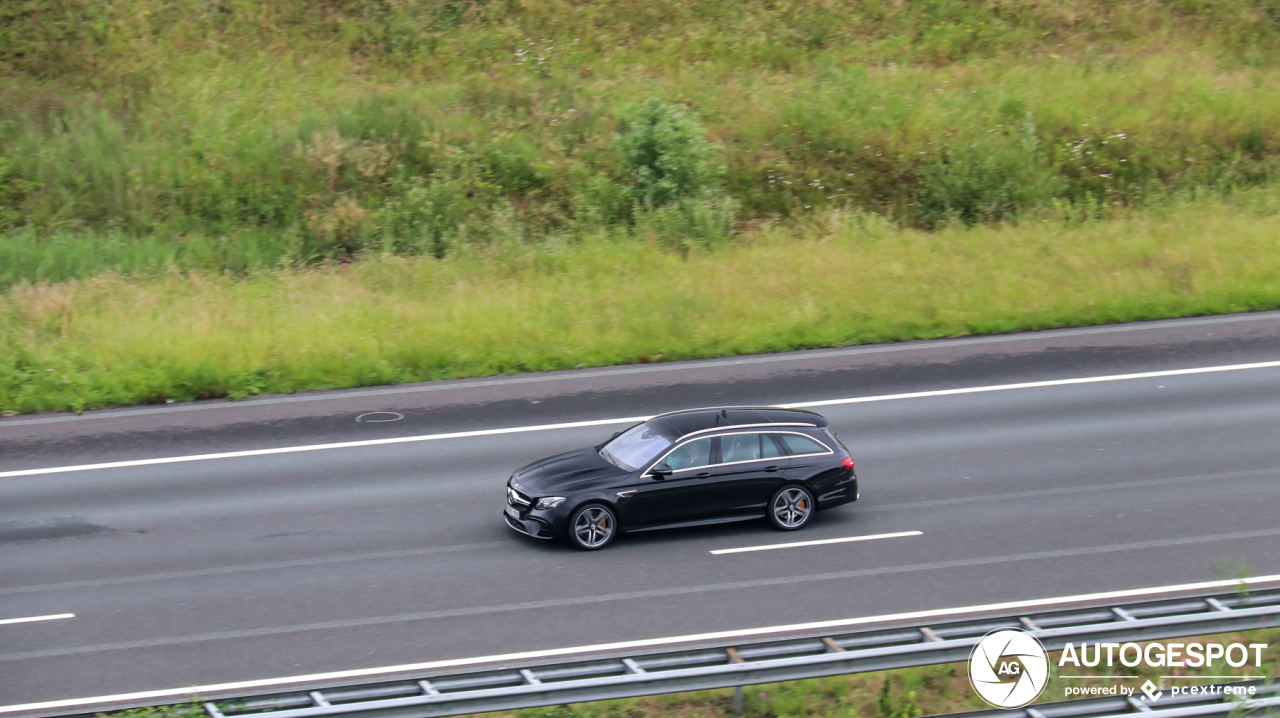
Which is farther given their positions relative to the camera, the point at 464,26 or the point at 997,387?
the point at 464,26

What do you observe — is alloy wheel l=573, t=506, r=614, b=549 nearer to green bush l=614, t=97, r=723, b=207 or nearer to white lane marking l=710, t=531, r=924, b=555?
white lane marking l=710, t=531, r=924, b=555

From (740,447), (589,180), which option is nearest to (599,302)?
(589,180)

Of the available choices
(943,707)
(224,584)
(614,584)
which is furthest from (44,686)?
(943,707)

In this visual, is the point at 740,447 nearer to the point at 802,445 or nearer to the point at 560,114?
the point at 802,445

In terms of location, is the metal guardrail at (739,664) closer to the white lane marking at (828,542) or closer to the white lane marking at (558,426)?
the white lane marking at (828,542)

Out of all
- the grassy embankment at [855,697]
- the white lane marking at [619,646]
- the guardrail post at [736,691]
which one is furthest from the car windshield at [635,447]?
the guardrail post at [736,691]

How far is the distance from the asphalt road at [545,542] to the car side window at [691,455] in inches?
31.5

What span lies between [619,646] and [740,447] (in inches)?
135

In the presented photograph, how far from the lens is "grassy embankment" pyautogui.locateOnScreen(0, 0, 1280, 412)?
1938 centimetres

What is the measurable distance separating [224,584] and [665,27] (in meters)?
22.5

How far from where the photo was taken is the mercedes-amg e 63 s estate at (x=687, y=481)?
12.2 metres

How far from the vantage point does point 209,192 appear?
24609 millimetres

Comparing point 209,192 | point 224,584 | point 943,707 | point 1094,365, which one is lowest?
point 943,707

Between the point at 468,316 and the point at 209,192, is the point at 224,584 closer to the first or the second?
the point at 468,316
